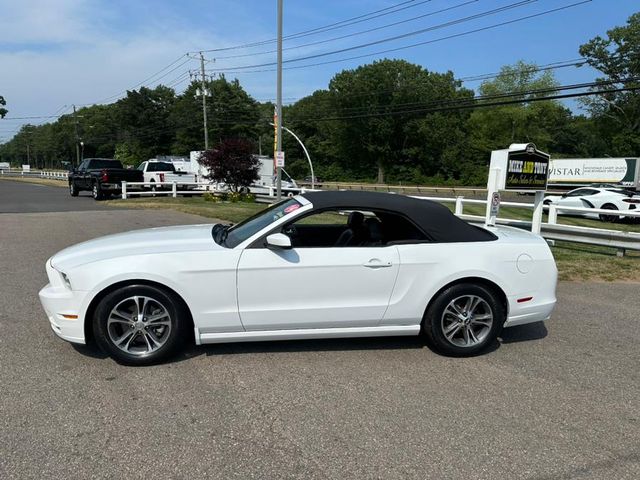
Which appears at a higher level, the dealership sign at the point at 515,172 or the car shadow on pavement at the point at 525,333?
the dealership sign at the point at 515,172

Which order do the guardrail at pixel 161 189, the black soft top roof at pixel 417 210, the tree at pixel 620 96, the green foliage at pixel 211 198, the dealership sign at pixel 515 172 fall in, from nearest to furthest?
the black soft top roof at pixel 417 210 → the dealership sign at pixel 515 172 → the green foliage at pixel 211 198 → the guardrail at pixel 161 189 → the tree at pixel 620 96

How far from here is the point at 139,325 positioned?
4.04 m

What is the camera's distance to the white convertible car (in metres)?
4.03

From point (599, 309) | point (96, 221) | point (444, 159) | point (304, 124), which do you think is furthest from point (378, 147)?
point (599, 309)

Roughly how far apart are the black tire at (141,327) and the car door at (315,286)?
547 millimetres

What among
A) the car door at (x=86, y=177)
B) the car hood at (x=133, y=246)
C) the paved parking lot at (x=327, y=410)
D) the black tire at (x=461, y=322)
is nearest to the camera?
the paved parking lot at (x=327, y=410)

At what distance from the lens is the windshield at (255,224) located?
4.39 metres

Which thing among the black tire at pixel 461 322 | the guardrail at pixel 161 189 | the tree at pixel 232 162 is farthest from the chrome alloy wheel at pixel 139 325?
the guardrail at pixel 161 189

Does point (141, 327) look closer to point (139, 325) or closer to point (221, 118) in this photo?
point (139, 325)

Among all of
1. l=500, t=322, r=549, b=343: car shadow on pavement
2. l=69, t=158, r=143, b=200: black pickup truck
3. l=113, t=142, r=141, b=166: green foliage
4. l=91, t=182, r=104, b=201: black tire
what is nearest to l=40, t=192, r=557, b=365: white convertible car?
l=500, t=322, r=549, b=343: car shadow on pavement

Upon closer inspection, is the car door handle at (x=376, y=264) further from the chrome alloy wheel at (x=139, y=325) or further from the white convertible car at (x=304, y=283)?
the chrome alloy wheel at (x=139, y=325)

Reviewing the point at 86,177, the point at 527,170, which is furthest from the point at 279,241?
the point at 86,177

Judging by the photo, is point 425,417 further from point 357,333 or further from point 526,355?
point 526,355

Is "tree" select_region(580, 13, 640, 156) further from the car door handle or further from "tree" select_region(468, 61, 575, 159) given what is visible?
the car door handle
